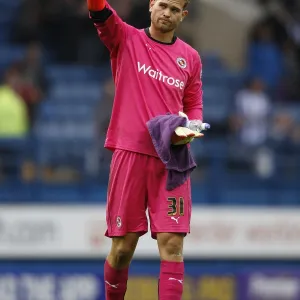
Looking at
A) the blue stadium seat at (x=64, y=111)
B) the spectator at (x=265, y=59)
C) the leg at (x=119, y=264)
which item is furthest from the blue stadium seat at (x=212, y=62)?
the leg at (x=119, y=264)

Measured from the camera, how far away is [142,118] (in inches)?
314

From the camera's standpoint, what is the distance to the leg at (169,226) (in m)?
7.86

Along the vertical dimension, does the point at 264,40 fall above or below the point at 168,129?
below

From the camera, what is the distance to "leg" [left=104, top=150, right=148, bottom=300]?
7.99m

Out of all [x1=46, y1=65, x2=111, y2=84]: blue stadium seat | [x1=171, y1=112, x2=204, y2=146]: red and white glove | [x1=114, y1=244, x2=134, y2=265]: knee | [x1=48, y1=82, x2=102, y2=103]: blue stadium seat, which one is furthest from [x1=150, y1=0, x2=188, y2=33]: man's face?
[x1=46, y1=65, x2=111, y2=84]: blue stadium seat

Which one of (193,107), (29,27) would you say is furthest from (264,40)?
(193,107)

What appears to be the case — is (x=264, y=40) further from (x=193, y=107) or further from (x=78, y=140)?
(x=193, y=107)

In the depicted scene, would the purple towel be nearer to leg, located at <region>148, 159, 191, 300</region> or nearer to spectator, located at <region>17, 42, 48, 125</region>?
leg, located at <region>148, 159, 191, 300</region>

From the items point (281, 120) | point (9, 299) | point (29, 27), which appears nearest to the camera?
point (9, 299)

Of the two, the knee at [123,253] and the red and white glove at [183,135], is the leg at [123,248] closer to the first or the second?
the knee at [123,253]

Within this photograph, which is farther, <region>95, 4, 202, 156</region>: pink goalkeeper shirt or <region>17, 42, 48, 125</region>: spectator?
<region>17, 42, 48, 125</region>: spectator

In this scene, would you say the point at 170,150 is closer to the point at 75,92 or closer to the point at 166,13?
the point at 166,13

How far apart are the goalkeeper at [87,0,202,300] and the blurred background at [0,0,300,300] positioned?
535 cm

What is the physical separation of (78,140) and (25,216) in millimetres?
1033
